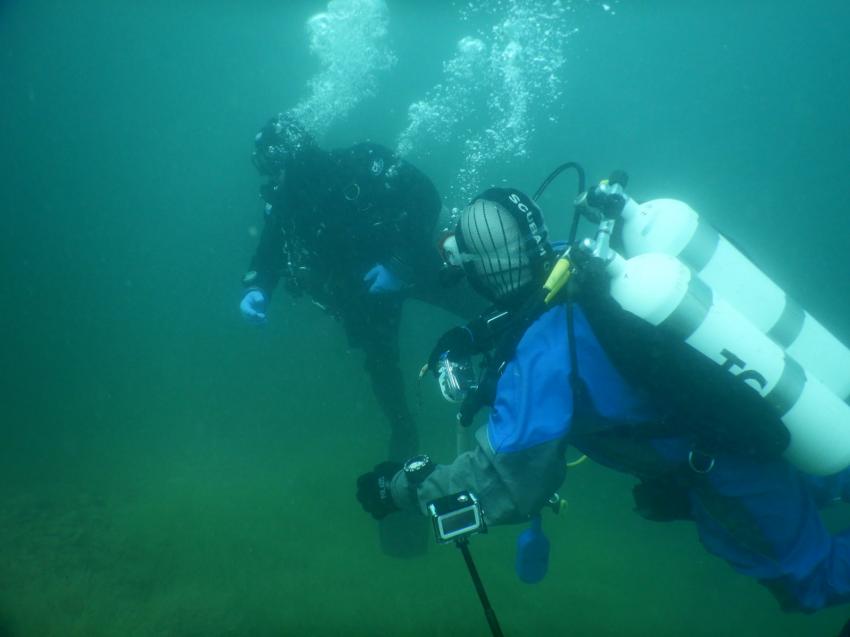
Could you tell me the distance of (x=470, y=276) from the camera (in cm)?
240

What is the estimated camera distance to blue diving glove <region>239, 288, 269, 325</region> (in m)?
5.40

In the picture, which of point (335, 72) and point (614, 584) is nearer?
point (614, 584)

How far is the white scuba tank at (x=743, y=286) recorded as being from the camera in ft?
9.94

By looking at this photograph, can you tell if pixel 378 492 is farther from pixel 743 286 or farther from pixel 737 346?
pixel 743 286

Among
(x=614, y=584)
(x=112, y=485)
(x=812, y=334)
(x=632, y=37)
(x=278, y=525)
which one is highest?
(x=632, y=37)

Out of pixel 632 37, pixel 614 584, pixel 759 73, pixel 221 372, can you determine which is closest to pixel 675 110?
pixel 632 37

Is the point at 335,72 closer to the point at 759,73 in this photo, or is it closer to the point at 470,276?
the point at 470,276

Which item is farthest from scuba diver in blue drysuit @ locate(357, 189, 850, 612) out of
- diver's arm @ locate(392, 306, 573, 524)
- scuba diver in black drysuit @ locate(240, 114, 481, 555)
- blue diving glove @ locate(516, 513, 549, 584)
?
scuba diver in black drysuit @ locate(240, 114, 481, 555)

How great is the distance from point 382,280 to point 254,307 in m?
1.57

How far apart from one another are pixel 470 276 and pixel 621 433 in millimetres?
1089

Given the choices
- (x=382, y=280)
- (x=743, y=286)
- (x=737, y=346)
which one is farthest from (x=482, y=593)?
(x=382, y=280)

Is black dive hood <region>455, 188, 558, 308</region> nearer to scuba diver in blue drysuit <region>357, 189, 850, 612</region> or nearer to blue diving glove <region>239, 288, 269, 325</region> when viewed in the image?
scuba diver in blue drysuit <region>357, 189, 850, 612</region>

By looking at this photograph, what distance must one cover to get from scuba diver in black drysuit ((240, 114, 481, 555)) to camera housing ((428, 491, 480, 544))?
3487mm

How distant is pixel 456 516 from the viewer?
1.93 meters
